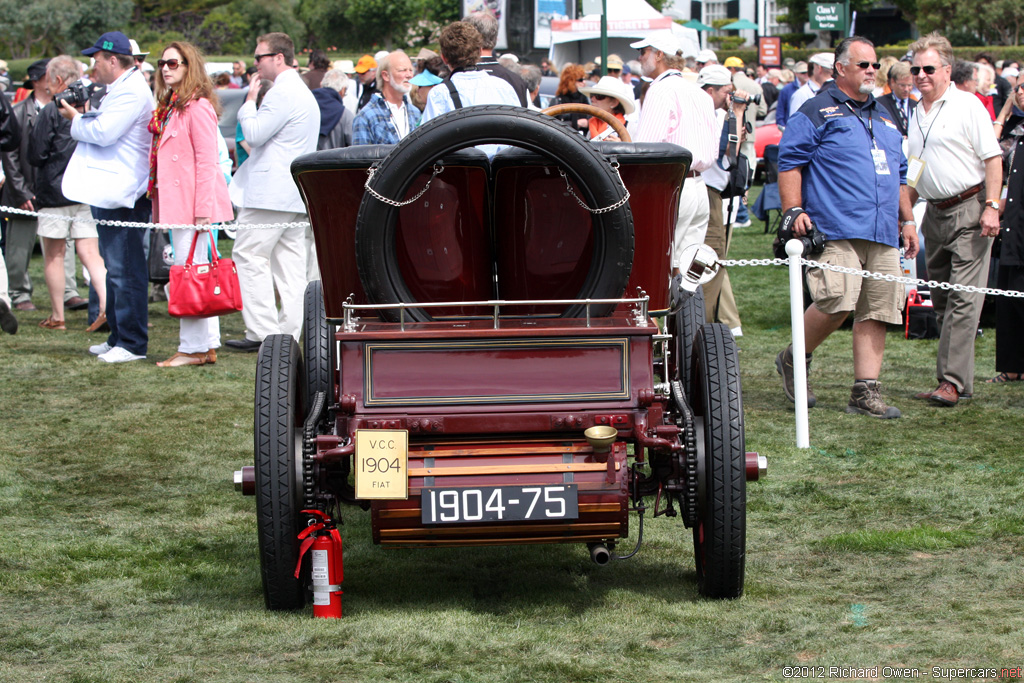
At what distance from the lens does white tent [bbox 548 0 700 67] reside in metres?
27.7

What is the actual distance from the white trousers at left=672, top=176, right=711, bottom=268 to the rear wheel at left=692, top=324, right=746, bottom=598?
4269 mm

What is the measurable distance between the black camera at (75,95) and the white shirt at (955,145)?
6329 millimetres

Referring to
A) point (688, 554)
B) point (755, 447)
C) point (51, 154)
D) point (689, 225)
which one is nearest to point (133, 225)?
point (51, 154)

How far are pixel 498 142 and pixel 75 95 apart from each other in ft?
21.8

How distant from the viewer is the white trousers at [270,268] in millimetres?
8898

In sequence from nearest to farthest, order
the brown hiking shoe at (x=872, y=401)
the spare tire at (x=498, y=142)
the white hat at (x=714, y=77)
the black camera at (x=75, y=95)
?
the spare tire at (x=498, y=142), the brown hiking shoe at (x=872, y=401), the black camera at (x=75, y=95), the white hat at (x=714, y=77)

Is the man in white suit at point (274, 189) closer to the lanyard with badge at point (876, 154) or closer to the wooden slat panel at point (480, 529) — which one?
the lanyard with badge at point (876, 154)

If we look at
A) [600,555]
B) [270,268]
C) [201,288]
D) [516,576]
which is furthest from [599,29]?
[600,555]

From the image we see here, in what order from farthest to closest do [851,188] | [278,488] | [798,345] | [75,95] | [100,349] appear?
[75,95] → [100,349] → [851,188] → [798,345] → [278,488]

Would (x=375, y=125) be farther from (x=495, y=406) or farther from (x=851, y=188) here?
(x=495, y=406)

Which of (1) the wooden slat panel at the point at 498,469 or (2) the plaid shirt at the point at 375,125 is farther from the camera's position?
(2) the plaid shirt at the point at 375,125

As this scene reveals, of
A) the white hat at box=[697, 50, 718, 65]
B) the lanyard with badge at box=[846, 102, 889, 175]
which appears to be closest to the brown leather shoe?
the lanyard with badge at box=[846, 102, 889, 175]

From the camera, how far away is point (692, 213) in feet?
28.1

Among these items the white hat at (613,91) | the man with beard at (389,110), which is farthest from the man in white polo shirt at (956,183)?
the man with beard at (389,110)
